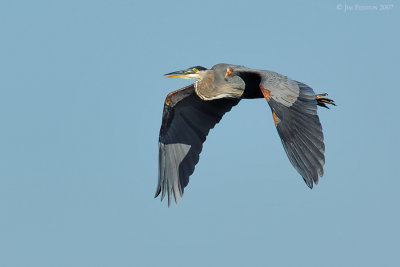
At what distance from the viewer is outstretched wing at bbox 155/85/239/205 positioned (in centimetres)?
1157

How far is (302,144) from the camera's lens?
27.7ft

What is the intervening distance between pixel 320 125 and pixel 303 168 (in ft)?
2.52

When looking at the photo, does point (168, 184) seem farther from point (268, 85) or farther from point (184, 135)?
point (268, 85)

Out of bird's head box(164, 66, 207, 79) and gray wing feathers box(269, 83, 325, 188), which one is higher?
bird's head box(164, 66, 207, 79)

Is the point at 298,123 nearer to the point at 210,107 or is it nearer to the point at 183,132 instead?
the point at 210,107

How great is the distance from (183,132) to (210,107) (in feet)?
2.11

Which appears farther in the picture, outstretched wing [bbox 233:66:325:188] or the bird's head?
the bird's head

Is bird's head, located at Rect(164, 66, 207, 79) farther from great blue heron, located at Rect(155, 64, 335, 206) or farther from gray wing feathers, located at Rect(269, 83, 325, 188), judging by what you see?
gray wing feathers, located at Rect(269, 83, 325, 188)

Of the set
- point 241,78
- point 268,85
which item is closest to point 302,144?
point 268,85

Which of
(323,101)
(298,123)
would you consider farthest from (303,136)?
(323,101)

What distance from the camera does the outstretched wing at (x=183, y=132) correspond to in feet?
38.0

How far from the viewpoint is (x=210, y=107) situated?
11.7m

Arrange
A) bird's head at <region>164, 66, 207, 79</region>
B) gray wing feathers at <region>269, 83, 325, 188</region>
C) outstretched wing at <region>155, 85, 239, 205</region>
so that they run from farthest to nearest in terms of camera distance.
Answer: outstretched wing at <region>155, 85, 239, 205</region>
bird's head at <region>164, 66, 207, 79</region>
gray wing feathers at <region>269, 83, 325, 188</region>

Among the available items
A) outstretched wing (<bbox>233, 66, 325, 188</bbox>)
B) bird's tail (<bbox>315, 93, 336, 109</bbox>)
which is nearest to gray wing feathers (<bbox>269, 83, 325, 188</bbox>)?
outstretched wing (<bbox>233, 66, 325, 188</bbox>)
